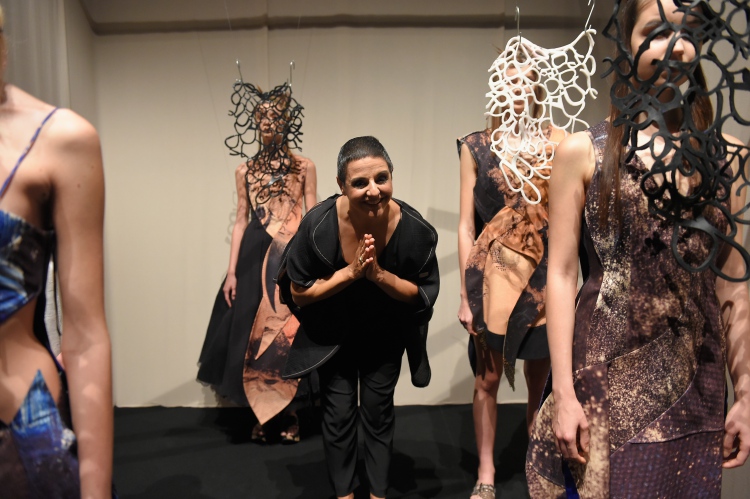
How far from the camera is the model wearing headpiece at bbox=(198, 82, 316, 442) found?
3.32 m

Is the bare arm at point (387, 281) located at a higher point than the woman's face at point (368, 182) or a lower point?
lower

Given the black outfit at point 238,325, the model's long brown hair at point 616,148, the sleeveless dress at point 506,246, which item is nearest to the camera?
the model's long brown hair at point 616,148

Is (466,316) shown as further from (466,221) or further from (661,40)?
(661,40)

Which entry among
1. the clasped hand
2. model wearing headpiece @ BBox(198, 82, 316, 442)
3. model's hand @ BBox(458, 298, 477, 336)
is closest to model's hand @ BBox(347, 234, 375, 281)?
the clasped hand

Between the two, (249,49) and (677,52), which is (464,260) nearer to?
(677,52)

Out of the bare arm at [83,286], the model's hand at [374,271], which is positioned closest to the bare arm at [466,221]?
the model's hand at [374,271]

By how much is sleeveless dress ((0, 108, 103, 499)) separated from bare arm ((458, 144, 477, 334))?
1.89 metres

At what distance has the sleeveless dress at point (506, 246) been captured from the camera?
255 centimetres

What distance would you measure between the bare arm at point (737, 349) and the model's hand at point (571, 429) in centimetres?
29

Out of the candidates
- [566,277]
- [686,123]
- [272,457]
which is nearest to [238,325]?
[272,457]

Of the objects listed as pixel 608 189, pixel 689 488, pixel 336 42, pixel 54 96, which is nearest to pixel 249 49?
pixel 336 42

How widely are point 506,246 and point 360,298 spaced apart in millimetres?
650

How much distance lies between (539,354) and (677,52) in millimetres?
1592

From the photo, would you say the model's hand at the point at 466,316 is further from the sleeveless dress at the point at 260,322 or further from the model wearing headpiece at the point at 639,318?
→ the model wearing headpiece at the point at 639,318
